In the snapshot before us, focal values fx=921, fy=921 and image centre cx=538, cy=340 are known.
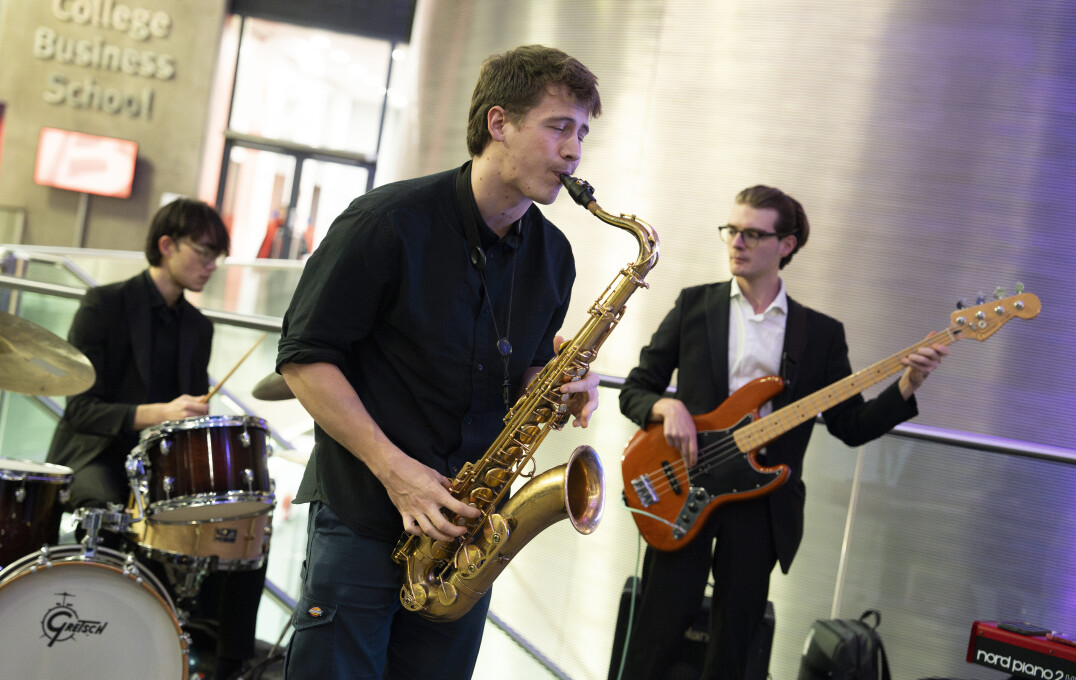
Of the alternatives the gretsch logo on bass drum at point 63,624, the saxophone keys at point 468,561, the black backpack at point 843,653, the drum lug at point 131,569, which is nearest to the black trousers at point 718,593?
the black backpack at point 843,653

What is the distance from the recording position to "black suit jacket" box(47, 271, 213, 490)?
348 cm

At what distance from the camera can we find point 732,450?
309 centimetres

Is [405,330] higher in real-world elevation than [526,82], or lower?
lower

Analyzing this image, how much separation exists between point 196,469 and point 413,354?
157cm

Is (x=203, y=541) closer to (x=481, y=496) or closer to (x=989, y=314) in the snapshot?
(x=481, y=496)

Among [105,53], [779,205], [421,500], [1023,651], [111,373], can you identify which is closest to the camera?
[421,500]

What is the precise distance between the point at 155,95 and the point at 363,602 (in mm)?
13600

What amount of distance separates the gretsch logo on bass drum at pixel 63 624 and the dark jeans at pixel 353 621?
1374mm

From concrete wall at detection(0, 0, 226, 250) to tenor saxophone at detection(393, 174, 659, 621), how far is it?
1299cm

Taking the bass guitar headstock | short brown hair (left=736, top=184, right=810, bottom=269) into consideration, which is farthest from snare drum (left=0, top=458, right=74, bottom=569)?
the bass guitar headstock

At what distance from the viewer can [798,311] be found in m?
3.26

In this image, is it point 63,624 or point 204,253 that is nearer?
point 63,624

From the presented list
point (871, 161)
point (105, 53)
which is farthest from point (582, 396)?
point (105, 53)

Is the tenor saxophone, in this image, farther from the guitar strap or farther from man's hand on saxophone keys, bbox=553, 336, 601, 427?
the guitar strap
